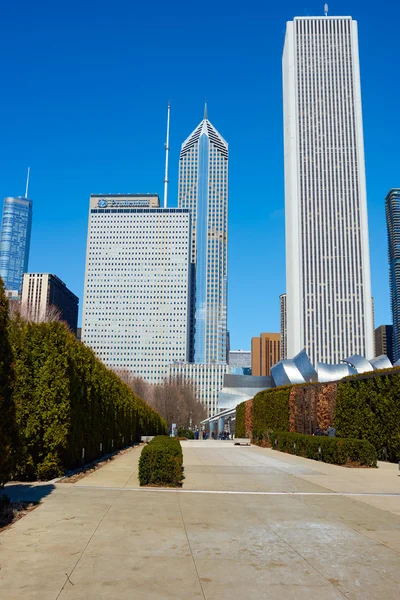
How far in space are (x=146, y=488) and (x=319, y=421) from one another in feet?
54.9

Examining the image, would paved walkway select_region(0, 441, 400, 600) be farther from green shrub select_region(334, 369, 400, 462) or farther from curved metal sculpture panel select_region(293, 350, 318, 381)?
curved metal sculpture panel select_region(293, 350, 318, 381)

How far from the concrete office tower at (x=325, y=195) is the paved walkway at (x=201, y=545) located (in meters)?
133

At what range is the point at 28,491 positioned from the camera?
945 centimetres

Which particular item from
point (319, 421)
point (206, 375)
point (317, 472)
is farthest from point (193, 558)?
point (206, 375)

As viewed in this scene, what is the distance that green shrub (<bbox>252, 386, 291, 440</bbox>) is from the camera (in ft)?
98.3

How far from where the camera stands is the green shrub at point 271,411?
98.3 ft

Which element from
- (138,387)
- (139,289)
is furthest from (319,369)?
(139,289)

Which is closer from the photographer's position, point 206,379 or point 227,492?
point 227,492

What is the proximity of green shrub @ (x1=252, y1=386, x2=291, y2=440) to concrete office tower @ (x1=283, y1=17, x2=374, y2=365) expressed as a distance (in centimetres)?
10467

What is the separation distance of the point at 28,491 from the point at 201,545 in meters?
4.85

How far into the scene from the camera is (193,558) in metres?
5.29

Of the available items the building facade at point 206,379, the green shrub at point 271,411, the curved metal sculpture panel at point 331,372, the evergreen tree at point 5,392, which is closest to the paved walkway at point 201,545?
the evergreen tree at point 5,392

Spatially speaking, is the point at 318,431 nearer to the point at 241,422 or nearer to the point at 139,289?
the point at 241,422

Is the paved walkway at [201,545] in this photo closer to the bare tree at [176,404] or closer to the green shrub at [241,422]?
the green shrub at [241,422]
